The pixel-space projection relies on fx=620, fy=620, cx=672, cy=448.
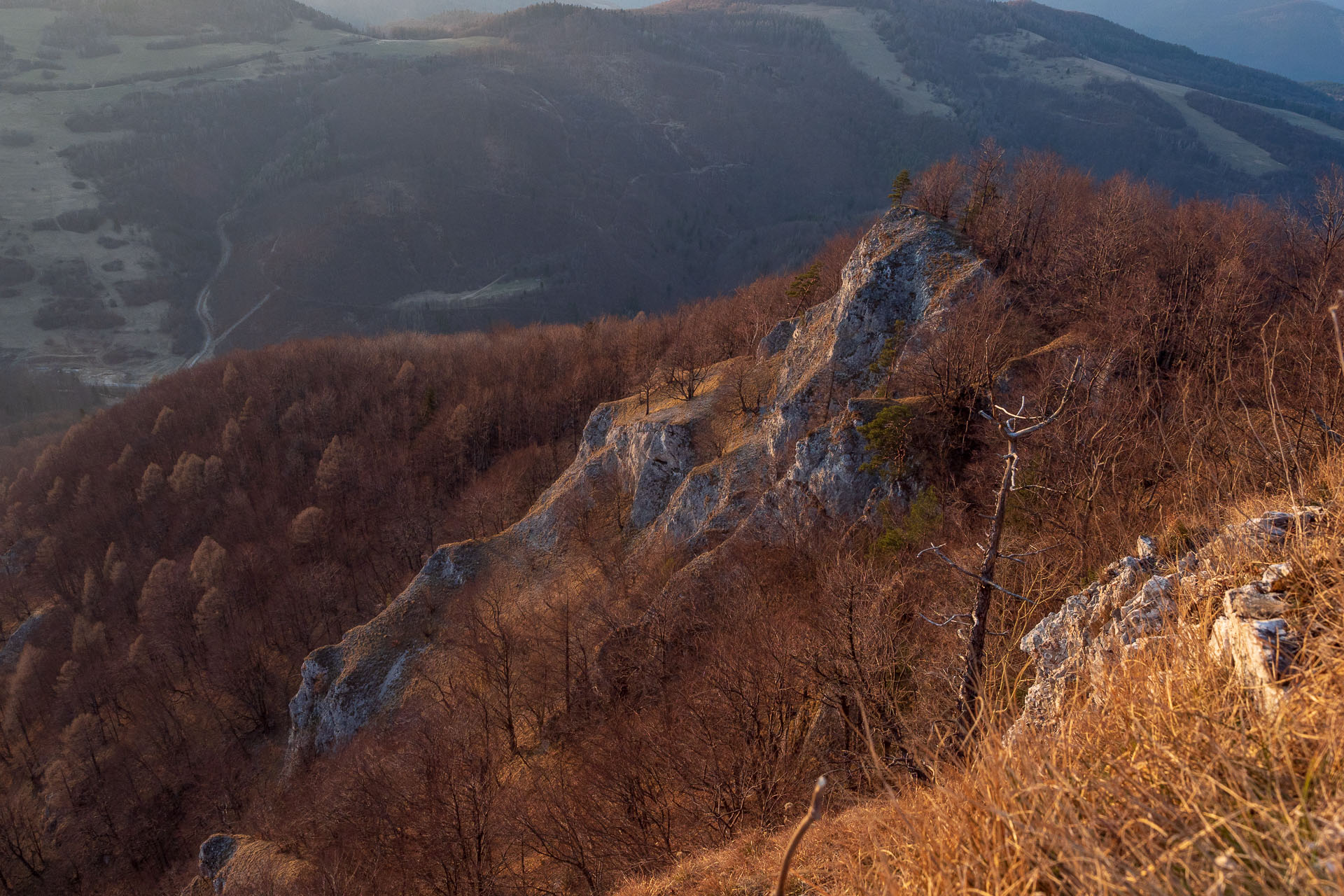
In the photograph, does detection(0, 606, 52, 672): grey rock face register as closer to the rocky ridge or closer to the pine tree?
the rocky ridge

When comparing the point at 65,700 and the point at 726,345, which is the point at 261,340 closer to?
the point at 65,700

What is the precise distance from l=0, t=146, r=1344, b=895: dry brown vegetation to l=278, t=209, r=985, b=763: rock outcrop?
56.9 inches

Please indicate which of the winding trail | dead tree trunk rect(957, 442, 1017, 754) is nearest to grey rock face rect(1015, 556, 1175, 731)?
dead tree trunk rect(957, 442, 1017, 754)

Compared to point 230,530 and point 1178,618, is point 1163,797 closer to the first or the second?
point 1178,618

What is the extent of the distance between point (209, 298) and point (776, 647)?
174187 millimetres

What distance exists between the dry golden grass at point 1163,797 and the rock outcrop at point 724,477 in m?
20.3

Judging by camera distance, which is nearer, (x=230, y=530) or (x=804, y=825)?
(x=804, y=825)

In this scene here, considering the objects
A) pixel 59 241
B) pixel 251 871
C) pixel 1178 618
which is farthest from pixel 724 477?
pixel 59 241

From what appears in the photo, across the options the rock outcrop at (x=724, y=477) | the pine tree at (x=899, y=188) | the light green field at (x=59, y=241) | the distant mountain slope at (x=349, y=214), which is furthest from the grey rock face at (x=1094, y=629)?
the light green field at (x=59, y=241)


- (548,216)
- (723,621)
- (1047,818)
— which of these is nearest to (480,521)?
(723,621)

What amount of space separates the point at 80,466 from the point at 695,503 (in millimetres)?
83708

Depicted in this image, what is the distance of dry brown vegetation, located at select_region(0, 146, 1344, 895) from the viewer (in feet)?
12.2

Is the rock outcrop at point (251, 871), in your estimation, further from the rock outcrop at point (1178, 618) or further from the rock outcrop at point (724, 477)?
the rock outcrop at point (1178, 618)

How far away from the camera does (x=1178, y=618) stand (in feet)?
16.0
